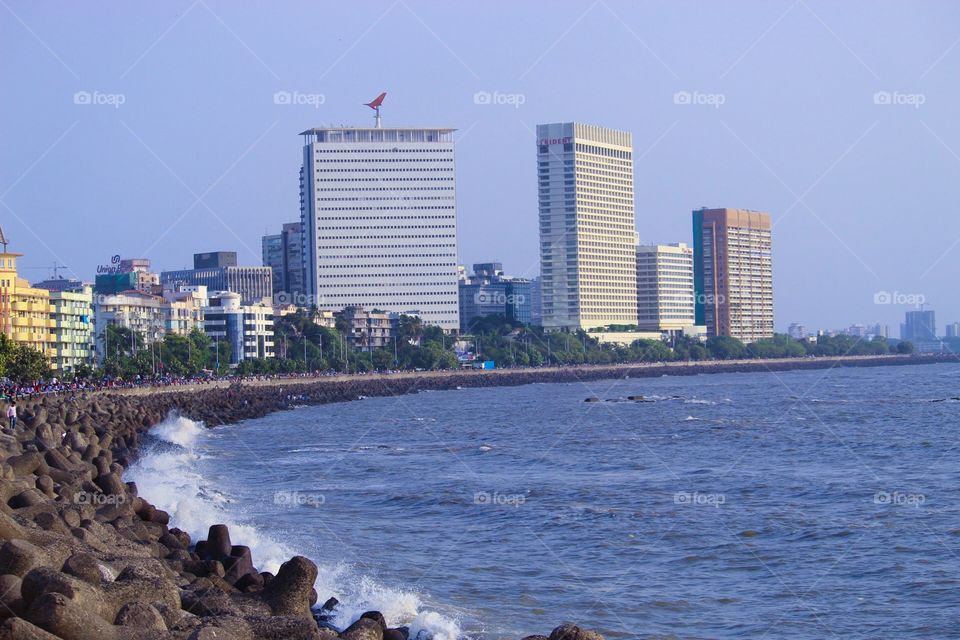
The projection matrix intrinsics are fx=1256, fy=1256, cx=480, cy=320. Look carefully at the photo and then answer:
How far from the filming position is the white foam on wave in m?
15.1

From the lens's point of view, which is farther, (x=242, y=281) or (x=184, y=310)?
(x=242, y=281)

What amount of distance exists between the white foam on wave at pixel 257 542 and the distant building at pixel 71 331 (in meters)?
62.3

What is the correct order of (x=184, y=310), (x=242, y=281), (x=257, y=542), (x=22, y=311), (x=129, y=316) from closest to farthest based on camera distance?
1. (x=257, y=542)
2. (x=22, y=311)
3. (x=129, y=316)
4. (x=184, y=310)
5. (x=242, y=281)

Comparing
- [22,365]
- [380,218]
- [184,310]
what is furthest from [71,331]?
[380,218]

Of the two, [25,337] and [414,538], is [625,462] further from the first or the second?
[25,337]

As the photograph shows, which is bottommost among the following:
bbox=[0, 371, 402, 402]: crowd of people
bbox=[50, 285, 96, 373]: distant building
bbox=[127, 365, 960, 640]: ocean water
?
bbox=[127, 365, 960, 640]: ocean water

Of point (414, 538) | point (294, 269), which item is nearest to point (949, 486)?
point (414, 538)

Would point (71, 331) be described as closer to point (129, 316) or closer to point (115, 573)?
point (129, 316)

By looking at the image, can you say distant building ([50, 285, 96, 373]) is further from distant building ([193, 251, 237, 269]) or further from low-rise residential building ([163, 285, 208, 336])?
distant building ([193, 251, 237, 269])

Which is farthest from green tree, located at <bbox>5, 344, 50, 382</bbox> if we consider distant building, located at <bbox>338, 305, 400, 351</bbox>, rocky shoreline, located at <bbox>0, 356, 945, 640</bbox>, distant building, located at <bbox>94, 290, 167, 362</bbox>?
distant building, located at <bbox>338, 305, 400, 351</bbox>

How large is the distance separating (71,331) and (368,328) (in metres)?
61.3

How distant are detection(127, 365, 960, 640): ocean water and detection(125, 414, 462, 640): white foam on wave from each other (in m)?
0.06

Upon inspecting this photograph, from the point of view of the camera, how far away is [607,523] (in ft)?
78.4

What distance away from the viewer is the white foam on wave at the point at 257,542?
15148 millimetres
